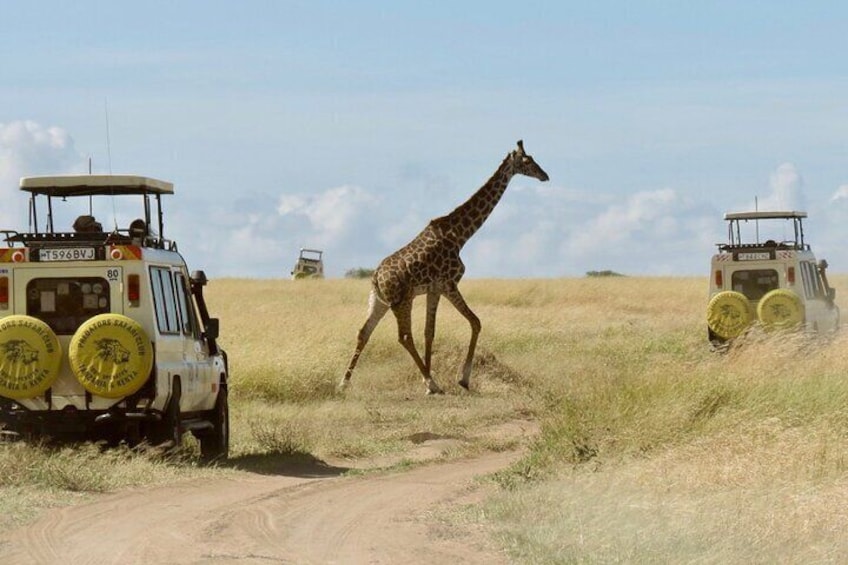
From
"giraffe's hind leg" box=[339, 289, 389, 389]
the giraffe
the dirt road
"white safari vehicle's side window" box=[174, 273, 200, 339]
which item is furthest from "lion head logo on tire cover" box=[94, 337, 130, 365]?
"giraffe's hind leg" box=[339, 289, 389, 389]

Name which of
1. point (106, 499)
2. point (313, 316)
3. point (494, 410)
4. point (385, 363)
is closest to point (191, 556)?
point (106, 499)

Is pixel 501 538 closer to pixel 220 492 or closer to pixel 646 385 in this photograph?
pixel 220 492

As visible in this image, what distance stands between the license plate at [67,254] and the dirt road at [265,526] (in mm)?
2239

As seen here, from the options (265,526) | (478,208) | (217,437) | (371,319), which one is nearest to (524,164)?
(478,208)

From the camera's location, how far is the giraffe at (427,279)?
24953 millimetres

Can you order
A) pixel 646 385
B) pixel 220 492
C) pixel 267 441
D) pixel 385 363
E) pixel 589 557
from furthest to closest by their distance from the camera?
pixel 385 363
pixel 267 441
pixel 646 385
pixel 220 492
pixel 589 557

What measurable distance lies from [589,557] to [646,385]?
597 centimetres

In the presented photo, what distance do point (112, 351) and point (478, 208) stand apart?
41.5 feet

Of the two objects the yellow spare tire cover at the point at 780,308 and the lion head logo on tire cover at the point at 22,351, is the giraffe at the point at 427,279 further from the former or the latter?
the lion head logo on tire cover at the point at 22,351

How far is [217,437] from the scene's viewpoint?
53.2 ft

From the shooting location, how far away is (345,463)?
54.0 ft

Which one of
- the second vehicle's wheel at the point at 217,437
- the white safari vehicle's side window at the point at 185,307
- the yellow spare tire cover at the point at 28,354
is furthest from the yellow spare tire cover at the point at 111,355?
the second vehicle's wheel at the point at 217,437

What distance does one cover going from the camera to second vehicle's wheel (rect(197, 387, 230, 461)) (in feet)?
53.0

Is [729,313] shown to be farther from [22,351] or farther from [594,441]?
[22,351]
